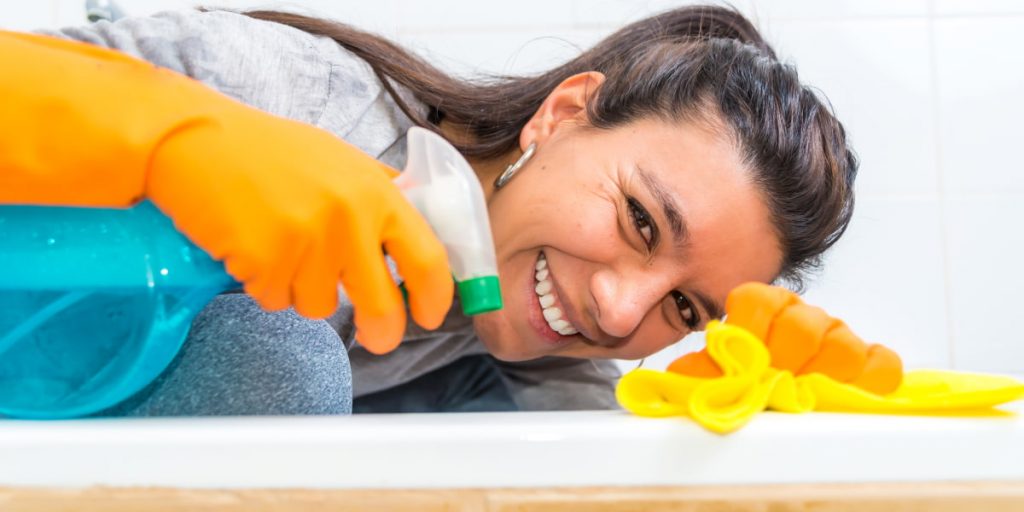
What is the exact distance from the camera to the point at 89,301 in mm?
516

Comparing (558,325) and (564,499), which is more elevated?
(564,499)

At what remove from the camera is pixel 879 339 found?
4.26 ft

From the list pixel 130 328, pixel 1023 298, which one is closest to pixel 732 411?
pixel 130 328

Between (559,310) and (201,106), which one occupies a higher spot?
(201,106)

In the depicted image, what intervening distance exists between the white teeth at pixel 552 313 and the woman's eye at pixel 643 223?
11cm

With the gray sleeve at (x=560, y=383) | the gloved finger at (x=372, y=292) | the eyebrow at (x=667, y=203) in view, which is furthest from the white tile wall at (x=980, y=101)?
the gloved finger at (x=372, y=292)

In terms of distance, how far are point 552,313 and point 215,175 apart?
438mm

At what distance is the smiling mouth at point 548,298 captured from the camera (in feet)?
2.78

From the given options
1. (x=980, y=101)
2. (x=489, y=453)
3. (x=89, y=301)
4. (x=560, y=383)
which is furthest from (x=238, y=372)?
(x=980, y=101)

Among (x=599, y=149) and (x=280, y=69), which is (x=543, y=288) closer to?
(x=599, y=149)

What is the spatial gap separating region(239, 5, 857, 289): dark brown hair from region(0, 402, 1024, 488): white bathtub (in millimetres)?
373

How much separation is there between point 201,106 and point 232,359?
0.18m

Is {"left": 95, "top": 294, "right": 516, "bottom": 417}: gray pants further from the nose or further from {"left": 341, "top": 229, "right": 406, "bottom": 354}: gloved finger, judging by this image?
the nose

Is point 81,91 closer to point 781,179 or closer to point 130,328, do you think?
point 130,328
